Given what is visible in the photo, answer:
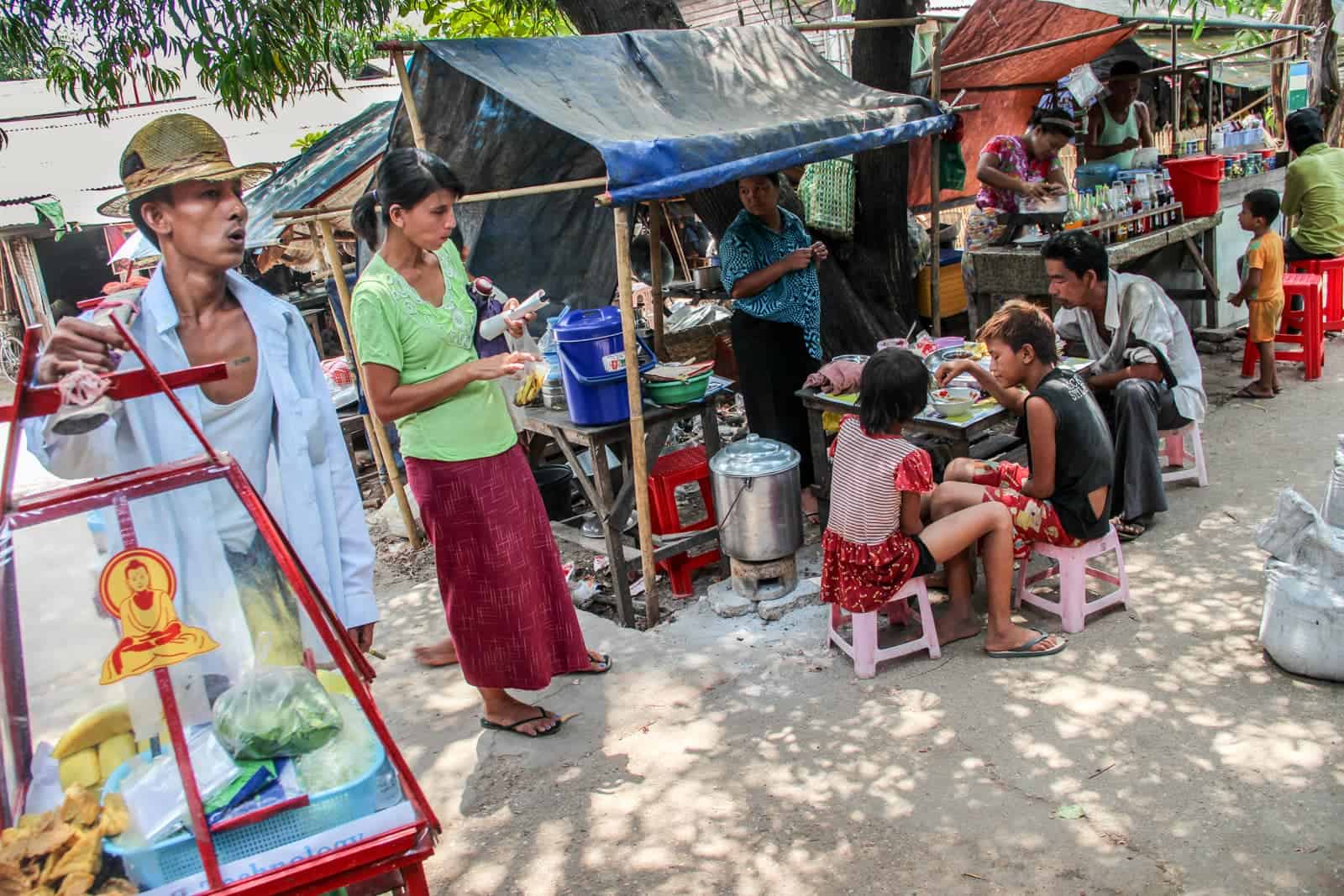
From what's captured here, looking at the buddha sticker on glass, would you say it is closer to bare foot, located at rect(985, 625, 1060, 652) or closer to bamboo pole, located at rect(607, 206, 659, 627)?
bamboo pole, located at rect(607, 206, 659, 627)

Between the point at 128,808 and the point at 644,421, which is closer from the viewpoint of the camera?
the point at 128,808

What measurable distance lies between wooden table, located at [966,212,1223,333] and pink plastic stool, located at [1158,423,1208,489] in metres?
1.18

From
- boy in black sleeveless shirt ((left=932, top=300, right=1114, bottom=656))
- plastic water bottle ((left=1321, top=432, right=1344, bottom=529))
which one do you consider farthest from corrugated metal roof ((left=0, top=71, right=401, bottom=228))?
plastic water bottle ((left=1321, top=432, right=1344, bottom=529))

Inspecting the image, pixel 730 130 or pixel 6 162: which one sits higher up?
pixel 6 162

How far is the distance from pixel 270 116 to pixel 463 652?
429 inches

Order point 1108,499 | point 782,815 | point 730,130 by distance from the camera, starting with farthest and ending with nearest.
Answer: point 730,130 < point 1108,499 < point 782,815

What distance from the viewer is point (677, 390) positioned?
4.55 m

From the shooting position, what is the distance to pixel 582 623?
469 cm

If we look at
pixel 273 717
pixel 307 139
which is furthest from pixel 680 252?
pixel 273 717

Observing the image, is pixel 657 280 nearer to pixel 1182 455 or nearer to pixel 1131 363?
pixel 1131 363

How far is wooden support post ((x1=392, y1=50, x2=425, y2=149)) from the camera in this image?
4.30 metres

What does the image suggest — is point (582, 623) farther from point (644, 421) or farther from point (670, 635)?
point (644, 421)

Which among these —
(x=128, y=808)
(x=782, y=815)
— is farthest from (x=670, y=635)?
(x=128, y=808)

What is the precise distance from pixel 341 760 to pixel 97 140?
13.6 metres
